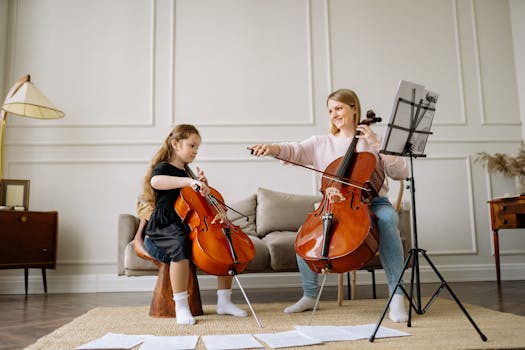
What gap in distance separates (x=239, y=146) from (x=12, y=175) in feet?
6.60

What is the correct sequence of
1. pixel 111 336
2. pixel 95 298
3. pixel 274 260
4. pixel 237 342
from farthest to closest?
pixel 95 298, pixel 274 260, pixel 111 336, pixel 237 342

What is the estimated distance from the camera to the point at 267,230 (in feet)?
11.8

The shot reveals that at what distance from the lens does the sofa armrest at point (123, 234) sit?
10.5 feet

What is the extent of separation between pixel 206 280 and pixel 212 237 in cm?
197

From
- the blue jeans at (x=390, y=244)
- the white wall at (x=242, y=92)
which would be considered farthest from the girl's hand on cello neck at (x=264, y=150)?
the white wall at (x=242, y=92)

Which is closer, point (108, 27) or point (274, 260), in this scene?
point (274, 260)

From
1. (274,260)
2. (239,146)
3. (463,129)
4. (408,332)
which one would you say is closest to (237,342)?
(408,332)

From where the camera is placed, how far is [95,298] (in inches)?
133

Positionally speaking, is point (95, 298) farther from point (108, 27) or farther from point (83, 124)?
point (108, 27)

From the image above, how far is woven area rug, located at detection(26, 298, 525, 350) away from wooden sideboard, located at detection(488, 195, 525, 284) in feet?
4.34

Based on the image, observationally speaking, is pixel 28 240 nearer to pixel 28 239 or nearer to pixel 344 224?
pixel 28 239

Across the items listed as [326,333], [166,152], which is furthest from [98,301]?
[326,333]

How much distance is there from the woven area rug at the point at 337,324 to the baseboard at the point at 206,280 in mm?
1302

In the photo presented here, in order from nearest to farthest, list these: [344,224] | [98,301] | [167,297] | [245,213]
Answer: [344,224] → [167,297] → [98,301] → [245,213]
